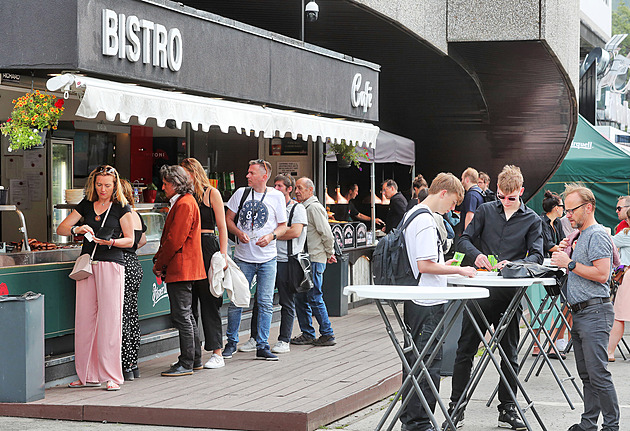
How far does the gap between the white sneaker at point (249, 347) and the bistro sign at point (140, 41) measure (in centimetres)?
281

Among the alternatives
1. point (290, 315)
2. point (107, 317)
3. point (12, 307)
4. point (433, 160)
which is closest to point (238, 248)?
point (290, 315)

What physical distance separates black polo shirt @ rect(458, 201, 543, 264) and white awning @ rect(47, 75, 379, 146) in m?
2.74

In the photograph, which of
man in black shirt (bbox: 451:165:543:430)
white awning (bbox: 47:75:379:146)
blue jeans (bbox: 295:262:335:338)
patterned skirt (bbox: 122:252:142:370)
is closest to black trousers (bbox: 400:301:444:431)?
man in black shirt (bbox: 451:165:543:430)

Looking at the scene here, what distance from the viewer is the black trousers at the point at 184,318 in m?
7.71

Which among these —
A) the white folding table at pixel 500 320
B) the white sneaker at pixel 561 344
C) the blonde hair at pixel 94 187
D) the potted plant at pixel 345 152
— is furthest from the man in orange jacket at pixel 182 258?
the potted plant at pixel 345 152

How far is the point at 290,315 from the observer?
9031 millimetres

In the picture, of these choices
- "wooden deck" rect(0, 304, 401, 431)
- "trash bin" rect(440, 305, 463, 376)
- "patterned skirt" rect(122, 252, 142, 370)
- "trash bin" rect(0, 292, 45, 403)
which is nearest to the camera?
"wooden deck" rect(0, 304, 401, 431)

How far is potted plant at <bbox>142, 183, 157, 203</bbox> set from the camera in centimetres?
1210

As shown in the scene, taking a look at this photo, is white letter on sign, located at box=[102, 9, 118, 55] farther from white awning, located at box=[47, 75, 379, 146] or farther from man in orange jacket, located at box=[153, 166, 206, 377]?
man in orange jacket, located at box=[153, 166, 206, 377]

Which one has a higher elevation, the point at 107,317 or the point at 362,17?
the point at 362,17

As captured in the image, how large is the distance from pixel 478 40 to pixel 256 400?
31.3ft

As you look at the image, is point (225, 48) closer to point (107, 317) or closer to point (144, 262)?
point (144, 262)

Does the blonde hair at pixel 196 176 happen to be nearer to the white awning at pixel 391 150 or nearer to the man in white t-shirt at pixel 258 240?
the man in white t-shirt at pixel 258 240

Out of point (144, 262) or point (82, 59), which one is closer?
point (82, 59)
